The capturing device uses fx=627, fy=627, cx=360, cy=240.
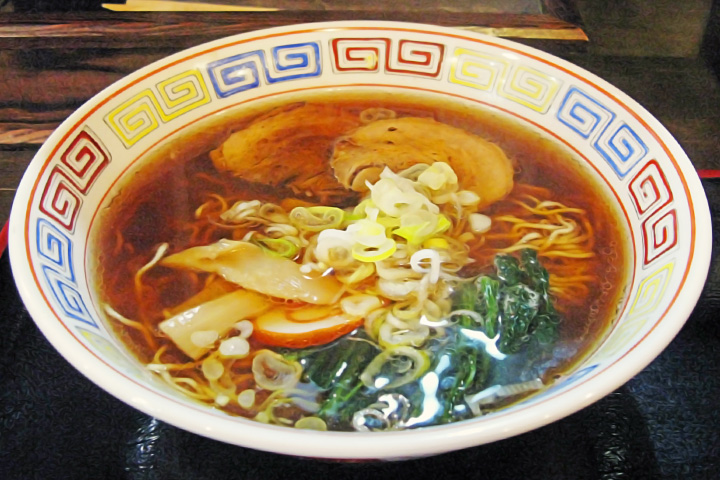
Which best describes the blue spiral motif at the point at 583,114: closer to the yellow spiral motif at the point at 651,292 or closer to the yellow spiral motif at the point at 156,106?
the yellow spiral motif at the point at 651,292

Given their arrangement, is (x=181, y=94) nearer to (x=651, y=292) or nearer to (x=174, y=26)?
(x=174, y=26)

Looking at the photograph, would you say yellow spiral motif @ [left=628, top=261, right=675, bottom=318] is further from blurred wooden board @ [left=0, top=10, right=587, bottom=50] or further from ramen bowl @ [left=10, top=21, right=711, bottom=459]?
blurred wooden board @ [left=0, top=10, right=587, bottom=50]

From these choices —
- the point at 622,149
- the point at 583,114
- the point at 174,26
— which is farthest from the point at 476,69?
the point at 174,26

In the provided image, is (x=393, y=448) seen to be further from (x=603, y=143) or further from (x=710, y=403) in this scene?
(x=603, y=143)

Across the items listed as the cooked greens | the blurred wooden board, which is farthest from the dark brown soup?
the blurred wooden board

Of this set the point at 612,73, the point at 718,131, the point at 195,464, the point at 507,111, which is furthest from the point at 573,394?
the point at 612,73
